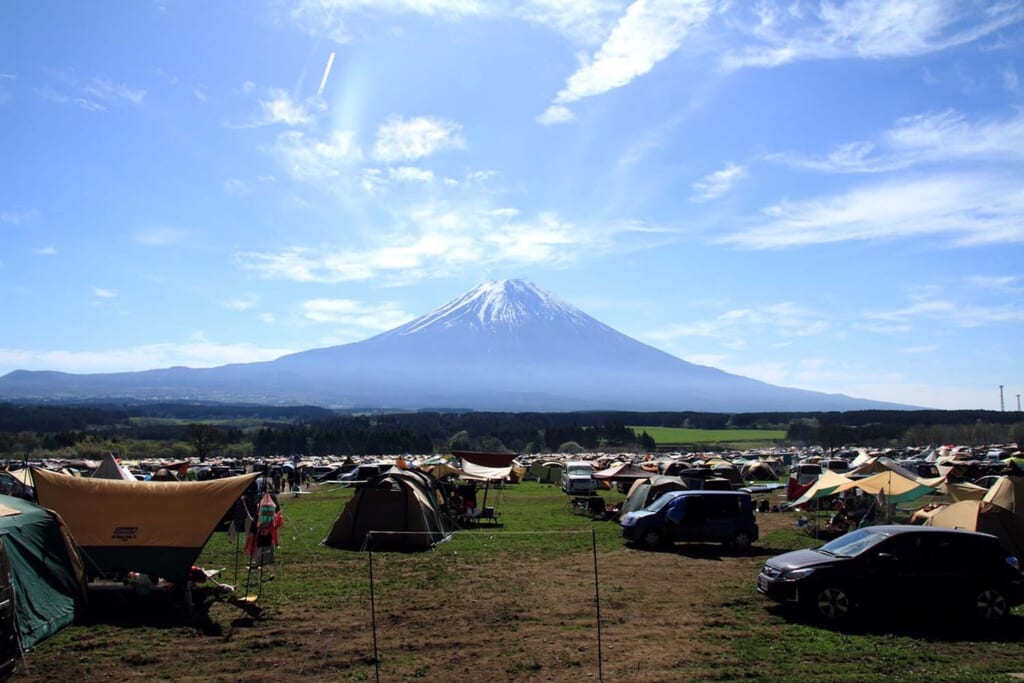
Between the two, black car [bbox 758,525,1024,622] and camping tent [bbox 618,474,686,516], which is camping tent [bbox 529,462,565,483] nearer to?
camping tent [bbox 618,474,686,516]

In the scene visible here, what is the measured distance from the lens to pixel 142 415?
17425 cm

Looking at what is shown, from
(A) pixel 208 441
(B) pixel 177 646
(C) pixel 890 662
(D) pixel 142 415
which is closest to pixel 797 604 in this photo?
(C) pixel 890 662

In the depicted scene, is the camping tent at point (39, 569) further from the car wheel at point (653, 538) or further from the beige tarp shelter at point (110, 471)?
the beige tarp shelter at point (110, 471)

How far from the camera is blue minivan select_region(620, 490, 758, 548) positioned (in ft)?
53.7

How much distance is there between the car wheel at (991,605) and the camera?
9.83 metres

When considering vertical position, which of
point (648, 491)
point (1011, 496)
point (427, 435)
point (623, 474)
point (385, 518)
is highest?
point (1011, 496)

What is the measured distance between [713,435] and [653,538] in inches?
3958

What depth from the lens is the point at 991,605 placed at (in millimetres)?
9852

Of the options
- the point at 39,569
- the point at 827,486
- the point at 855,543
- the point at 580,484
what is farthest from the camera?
the point at 580,484

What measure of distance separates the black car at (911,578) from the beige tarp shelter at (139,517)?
7968 mm

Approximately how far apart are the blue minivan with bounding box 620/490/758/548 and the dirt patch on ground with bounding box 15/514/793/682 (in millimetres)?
3503

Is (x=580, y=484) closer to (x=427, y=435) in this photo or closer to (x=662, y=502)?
(x=662, y=502)

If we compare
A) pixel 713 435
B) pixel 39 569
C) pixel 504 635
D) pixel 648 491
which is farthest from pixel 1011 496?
pixel 713 435

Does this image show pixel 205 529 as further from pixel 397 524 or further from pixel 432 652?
pixel 397 524
